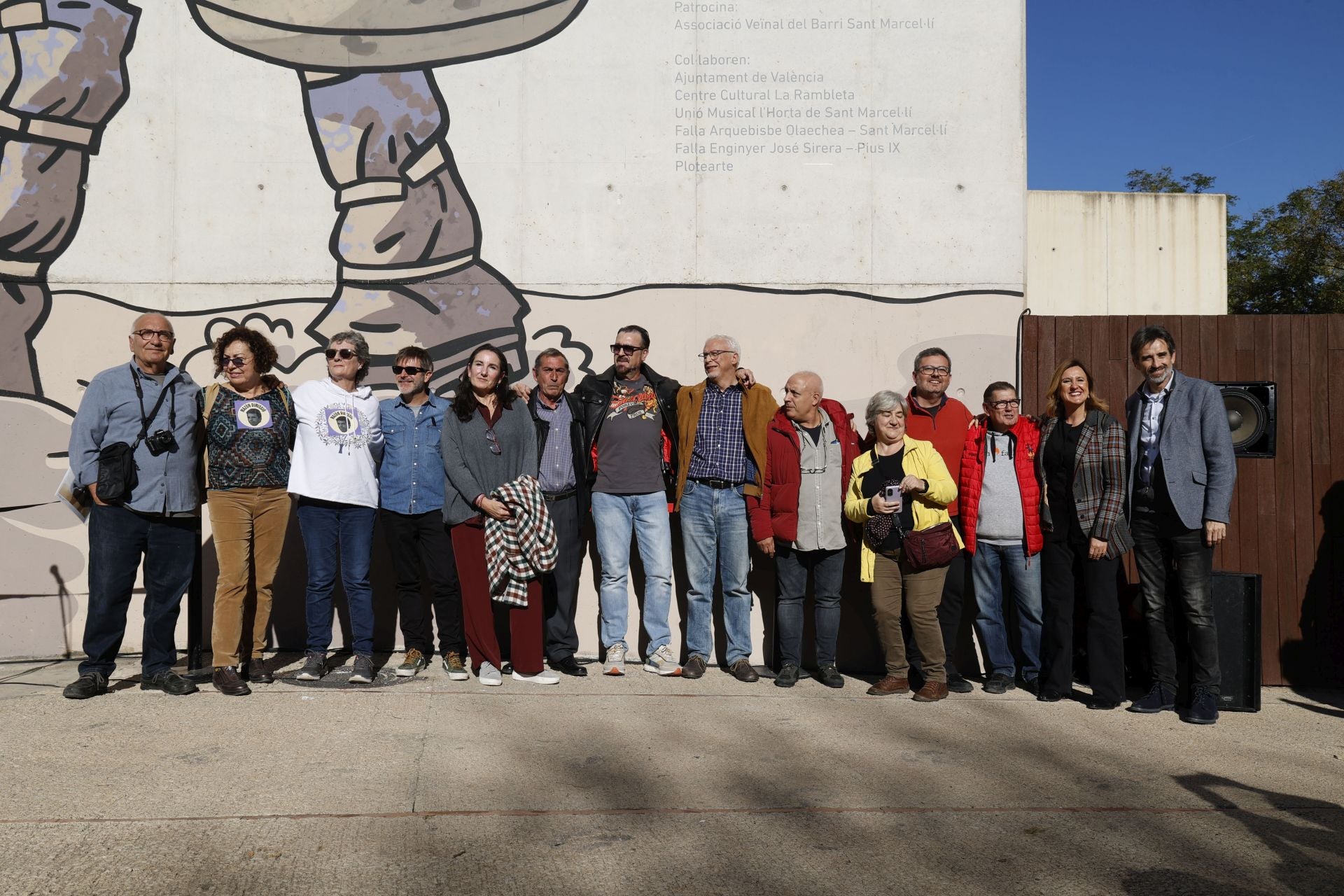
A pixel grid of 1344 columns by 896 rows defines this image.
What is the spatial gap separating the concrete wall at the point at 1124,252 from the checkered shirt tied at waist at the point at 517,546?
6806mm

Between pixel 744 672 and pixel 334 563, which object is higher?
pixel 334 563

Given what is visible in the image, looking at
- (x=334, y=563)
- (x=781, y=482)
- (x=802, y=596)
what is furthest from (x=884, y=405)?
(x=334, y=563)

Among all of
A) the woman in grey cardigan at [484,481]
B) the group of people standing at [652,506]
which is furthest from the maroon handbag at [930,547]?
the woman in grey cardigan at [484,481]

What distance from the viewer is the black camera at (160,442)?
5027 mm

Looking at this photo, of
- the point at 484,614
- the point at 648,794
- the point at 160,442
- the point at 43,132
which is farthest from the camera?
the point at 43,132

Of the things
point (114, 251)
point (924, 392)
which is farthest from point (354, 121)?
point (924, 392)

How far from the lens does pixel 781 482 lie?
5.51 m

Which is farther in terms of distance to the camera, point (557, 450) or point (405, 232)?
point (405, 232)

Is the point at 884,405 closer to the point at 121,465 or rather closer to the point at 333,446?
the point at 333,446

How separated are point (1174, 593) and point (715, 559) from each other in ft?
7.98

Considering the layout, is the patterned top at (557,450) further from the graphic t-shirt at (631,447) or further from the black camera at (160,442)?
the black camera at (160,442)

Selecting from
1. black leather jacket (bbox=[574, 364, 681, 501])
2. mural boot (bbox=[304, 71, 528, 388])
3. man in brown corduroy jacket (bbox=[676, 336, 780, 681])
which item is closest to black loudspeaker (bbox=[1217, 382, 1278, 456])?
man in brown corduroy jacket (bbox=[676, 336, 780, 681])

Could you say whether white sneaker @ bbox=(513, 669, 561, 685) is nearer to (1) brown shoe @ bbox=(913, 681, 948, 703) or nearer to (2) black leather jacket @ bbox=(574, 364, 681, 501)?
(2) black leather jacket @ bbox=(574, 364, 681, 501)

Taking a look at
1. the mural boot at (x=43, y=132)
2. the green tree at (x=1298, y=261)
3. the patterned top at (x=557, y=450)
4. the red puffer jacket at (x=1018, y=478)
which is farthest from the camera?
the green tree at (x=1298, y=261)
